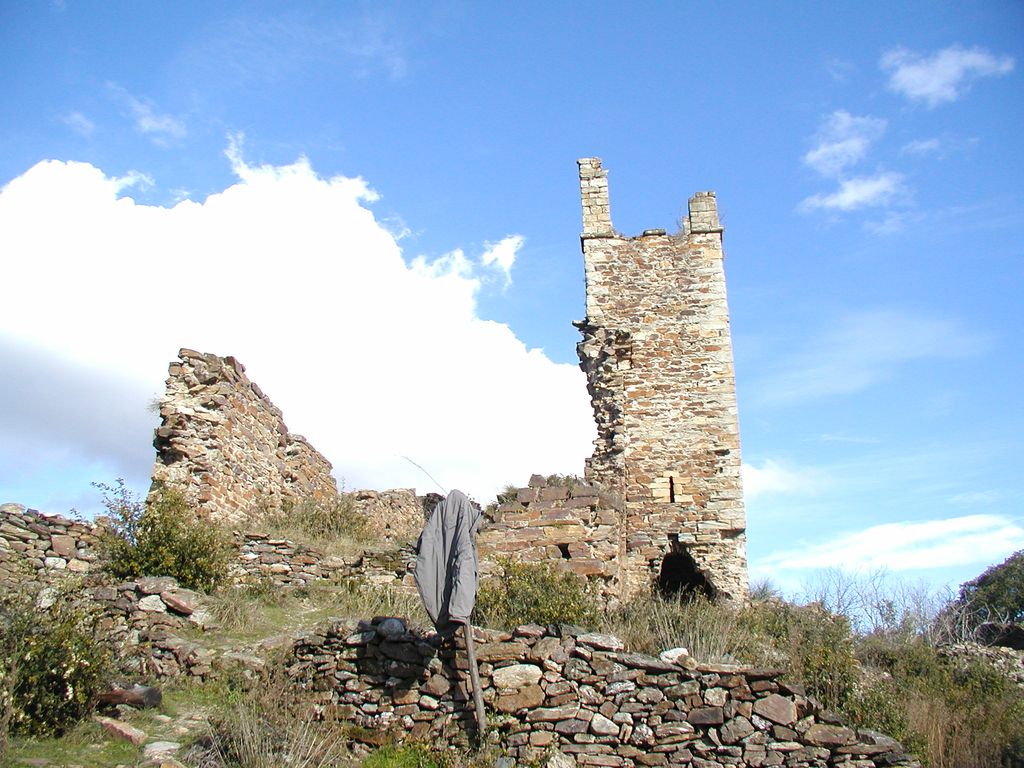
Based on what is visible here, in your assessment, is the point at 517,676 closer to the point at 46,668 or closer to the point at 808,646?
the point at 46,668

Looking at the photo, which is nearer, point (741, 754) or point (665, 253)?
point (741, 754)

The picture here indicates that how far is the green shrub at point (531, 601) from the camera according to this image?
8.67 metres

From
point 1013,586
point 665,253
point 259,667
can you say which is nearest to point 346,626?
point 259,667

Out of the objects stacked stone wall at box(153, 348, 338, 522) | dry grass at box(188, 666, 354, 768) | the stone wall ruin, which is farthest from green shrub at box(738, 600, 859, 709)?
stacked stone wall at box(153, 348, 338, 522)

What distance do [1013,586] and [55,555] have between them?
1099 inches

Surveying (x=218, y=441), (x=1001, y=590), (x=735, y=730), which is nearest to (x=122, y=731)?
(x=735, y=730)

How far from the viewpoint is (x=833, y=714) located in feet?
23.4

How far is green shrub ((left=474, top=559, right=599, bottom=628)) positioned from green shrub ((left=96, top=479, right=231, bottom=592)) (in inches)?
129

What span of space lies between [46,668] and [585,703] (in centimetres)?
425

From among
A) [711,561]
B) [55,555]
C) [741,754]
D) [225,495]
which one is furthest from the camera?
[711,561]

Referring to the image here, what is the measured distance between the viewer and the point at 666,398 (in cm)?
1484

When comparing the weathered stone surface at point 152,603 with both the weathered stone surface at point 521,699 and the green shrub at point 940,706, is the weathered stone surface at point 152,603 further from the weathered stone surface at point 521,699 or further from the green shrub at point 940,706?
the green shrub at point 940,706

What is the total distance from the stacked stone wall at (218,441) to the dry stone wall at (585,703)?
5.29 metres

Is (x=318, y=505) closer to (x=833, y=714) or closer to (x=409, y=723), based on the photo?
(x=409, y=723)
